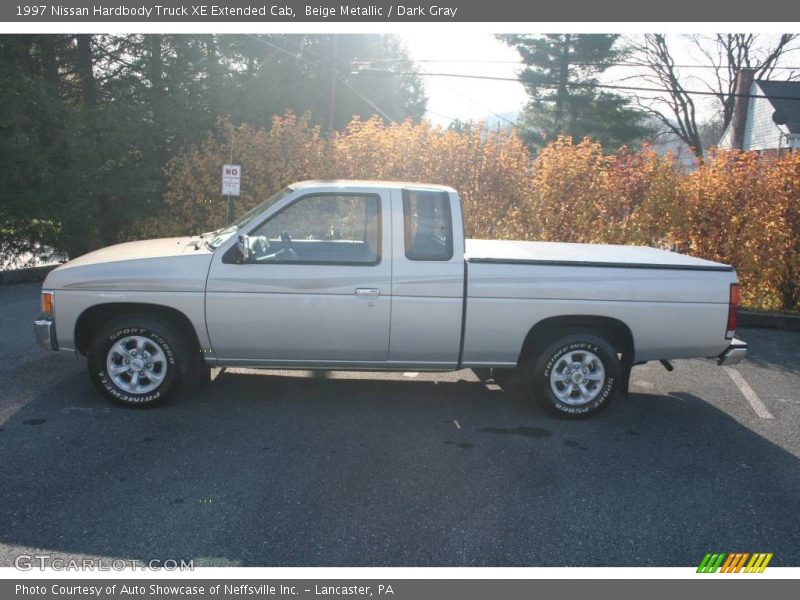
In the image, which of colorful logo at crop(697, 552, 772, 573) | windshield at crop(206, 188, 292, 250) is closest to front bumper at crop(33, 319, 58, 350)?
windshield at crop(206, 188, 292, 250)

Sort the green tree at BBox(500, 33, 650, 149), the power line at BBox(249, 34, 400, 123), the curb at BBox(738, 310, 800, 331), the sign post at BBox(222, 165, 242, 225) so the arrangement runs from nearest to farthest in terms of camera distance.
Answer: the curb at BBox(738, 310, 800, 331) → the sign post at BBox(222, 165, 242, 225) → the power line at BBox(249, 34, 400, 123) → the green tree at BBox(500, 33, 650, 149)

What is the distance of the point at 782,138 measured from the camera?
1178 inches

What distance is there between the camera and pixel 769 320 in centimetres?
1073

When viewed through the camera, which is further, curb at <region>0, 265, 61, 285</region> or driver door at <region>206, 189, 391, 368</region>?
curb at <region>0, 265, 61, 285</region>

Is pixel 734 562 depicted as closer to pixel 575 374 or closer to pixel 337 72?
pixel 575 374

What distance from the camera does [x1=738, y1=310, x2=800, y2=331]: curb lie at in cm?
1066

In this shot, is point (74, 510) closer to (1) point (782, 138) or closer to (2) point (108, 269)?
(2) point (108, 269)

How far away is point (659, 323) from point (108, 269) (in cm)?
447

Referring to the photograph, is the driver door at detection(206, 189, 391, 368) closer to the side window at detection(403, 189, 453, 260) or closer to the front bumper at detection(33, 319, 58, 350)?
the side window at detection(403, 189, 453, 260)

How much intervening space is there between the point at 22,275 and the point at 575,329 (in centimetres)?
1199

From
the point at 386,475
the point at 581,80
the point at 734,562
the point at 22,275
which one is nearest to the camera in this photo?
the point at 734,562

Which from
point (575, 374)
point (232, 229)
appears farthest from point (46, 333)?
point (575, 374)

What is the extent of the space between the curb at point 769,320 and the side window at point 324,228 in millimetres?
7239

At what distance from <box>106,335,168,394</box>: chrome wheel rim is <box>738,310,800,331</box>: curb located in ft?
28.1
